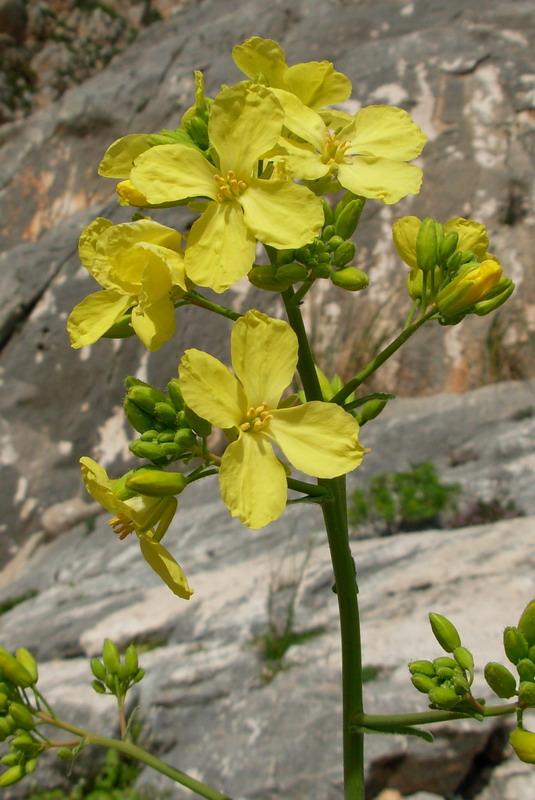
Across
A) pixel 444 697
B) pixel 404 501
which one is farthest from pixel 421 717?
pixel 404 501

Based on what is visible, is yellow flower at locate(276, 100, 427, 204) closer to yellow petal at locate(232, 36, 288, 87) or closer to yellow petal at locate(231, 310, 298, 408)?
yellow petal at locate(232, 36, 288, 87)

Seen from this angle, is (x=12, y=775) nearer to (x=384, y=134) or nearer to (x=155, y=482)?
(x=155, y=482)

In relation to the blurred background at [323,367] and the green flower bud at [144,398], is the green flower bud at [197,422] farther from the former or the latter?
the blurred background at [323,367]

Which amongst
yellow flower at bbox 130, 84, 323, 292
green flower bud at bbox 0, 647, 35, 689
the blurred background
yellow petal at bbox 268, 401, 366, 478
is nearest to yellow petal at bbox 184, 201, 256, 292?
yellow flower at bbox 130, 84, 323, 292

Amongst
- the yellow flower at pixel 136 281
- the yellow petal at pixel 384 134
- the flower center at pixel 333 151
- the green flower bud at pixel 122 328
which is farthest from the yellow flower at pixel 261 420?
the yellow petal at pixel 384 134

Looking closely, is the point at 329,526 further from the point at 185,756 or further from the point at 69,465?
the point at 69,465

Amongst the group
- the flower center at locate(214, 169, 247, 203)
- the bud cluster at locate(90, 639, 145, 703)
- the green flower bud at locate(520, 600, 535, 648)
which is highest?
the flower center at locate(214, 169, 247, 203)

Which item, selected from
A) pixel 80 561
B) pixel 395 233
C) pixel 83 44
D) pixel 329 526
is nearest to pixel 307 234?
pixel 395 233
